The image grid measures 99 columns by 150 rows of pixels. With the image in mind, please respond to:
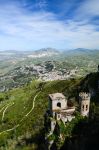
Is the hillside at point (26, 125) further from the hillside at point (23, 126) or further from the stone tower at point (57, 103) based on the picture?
the stone tower at point (57, 103)

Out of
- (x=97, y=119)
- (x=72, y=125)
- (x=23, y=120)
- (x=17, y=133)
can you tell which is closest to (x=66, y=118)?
→ (x=72, y=125)

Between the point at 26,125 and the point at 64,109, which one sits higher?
the point at 64,109

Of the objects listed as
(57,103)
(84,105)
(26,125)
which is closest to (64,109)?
(57,103)

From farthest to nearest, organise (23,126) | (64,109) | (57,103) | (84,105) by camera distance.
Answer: (23,126) < (57,103) < (64,109) < (84,105)

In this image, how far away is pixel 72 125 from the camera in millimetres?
81312

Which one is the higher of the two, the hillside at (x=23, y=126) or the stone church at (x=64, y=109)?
the stone church at (x=64, y=109)

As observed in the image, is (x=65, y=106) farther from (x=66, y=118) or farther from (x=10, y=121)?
(x=10, y=121)

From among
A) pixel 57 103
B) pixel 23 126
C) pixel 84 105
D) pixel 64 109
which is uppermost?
pixel 84 105

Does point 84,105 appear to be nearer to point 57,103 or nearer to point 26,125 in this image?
point 57,103

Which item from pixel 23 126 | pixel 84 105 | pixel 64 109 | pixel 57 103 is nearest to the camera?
pixel 84 105

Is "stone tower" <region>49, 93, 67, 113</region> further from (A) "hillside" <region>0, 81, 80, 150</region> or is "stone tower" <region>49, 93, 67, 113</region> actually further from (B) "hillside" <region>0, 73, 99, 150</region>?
(A) "hillside" <region>0, 81, 80, 150</region>

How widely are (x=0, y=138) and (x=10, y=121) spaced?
3343cm

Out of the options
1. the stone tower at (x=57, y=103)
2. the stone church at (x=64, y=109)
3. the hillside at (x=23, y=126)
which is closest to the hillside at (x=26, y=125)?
the hillside at (x=23, y=126)

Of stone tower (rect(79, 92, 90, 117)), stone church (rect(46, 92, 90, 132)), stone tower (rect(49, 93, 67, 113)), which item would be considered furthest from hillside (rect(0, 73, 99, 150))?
stone tower (rect(79, 92, 90, 117))
